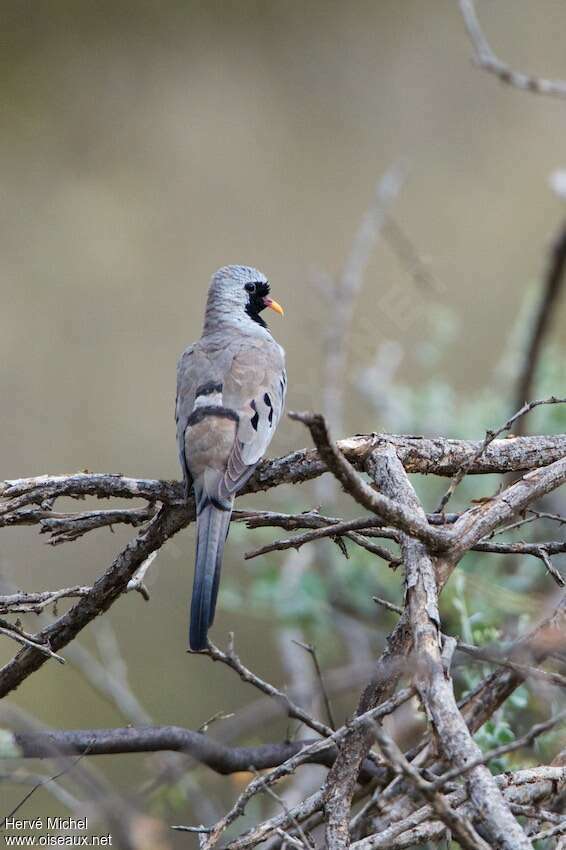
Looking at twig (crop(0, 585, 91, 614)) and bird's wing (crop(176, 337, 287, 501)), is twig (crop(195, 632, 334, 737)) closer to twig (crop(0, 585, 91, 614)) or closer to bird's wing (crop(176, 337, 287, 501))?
twig (crop(0, 585, 91, 614))

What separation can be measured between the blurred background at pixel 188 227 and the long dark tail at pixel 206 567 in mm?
2941

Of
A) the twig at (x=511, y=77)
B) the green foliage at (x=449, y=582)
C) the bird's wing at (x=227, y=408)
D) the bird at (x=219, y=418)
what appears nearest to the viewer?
the bird at (x=219, y=418)

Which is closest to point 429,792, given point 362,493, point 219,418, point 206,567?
point 362,493

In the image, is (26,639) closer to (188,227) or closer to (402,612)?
(402,612)

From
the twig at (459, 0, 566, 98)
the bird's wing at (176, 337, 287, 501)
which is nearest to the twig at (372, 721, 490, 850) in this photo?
Answer: the bird's wing at (176, 337, 287, 501)

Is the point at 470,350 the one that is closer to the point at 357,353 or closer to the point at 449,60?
the point at 357,353

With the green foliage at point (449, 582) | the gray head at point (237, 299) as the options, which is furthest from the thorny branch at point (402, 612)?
the gray head at point (237, 299)

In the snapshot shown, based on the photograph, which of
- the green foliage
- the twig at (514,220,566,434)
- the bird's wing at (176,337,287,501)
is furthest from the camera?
the twig at (514,220,566,434)

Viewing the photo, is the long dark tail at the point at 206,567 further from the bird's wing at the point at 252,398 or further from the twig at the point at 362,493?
the twig at the point at 362,493

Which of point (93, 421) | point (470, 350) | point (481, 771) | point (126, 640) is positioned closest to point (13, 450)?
point (93, 421)

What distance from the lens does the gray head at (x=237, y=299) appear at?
3.32m

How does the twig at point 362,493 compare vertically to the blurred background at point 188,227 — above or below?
below

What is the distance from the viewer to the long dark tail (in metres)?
2.06

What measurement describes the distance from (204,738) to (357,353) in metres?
3.25
